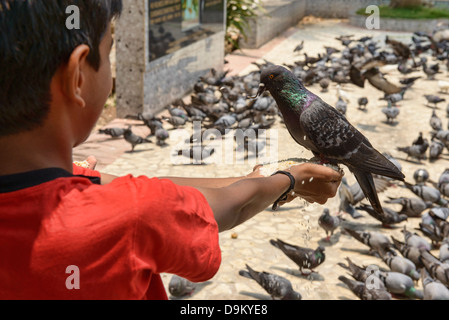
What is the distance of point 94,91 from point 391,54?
14774 millimetres

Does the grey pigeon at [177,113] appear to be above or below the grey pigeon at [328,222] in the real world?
below

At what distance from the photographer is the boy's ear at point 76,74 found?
1.14 metres

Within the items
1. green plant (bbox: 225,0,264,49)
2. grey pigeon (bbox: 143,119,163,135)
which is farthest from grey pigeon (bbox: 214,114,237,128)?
green plant (bbox: 225,0,264,49)

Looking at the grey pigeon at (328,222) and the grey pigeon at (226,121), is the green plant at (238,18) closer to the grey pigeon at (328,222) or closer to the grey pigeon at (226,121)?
the grey pigeon at (226,121)

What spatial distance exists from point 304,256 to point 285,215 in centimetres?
130

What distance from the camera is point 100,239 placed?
1.10 metres

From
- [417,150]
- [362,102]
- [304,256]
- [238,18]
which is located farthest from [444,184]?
[238,18]

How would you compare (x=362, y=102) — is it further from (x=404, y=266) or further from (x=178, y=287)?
(x=178, y=287)

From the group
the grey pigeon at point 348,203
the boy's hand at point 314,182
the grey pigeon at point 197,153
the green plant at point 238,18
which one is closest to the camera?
the boy's hand at point 314,182

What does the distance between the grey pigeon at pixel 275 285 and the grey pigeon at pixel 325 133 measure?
1594 millimetres

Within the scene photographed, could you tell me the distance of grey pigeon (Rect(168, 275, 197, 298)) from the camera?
4512 millimetres

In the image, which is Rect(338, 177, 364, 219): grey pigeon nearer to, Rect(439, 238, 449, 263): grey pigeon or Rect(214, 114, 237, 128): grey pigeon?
Rect(439, 238, 449, 263): grey pigeon

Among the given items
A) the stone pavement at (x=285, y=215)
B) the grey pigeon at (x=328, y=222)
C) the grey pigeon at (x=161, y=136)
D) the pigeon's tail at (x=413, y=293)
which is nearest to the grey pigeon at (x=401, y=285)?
the pigeon's tail at (x=413, y=293)

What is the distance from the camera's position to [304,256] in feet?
16.2
